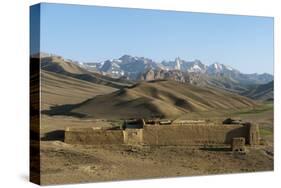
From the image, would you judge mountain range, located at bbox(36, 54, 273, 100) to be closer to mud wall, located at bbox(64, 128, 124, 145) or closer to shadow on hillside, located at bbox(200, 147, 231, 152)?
mud wall, located at bbox(64, 128, 124, 145)

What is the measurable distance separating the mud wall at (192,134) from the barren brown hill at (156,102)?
321 millimetres

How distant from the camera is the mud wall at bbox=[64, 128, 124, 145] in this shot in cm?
1551

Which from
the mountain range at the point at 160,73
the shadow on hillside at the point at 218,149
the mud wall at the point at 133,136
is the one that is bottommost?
the shadow on hillside at the point at 218,149

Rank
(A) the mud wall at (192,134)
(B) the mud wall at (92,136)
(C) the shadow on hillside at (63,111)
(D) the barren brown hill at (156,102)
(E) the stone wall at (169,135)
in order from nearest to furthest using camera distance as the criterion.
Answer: (C) the shadow on hillside at (63,111)
(B) the mud wall at (92,136)
(E) the stone wall at (169,135)
(D) the barren brown hill at (156,102)
(A) the mud wall at (192,134)

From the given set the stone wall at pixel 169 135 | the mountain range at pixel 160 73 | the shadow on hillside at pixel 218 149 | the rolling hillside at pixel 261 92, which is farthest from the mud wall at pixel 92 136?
the rolling hillside at pixel 261 92

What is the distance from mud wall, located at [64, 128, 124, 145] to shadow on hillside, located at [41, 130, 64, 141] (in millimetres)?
86

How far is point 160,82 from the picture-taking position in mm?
16609

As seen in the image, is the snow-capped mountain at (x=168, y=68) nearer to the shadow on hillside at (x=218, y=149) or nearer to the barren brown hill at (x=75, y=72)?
the barren brown hill at (x=75, y=72)

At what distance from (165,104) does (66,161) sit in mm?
2611

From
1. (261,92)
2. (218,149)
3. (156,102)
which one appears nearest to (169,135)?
(156,102)

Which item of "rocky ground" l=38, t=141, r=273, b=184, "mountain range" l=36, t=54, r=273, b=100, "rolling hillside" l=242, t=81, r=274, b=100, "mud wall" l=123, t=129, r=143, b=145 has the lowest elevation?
"rocky ground" l=38, t=141, r=273, b=184

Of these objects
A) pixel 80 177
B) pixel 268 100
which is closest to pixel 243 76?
pixel 268 100

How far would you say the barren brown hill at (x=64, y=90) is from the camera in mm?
15102

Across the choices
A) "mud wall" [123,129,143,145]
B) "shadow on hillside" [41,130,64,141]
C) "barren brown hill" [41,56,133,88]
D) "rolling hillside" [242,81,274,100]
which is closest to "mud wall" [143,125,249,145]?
"mud wall" [123,129,143,145]
